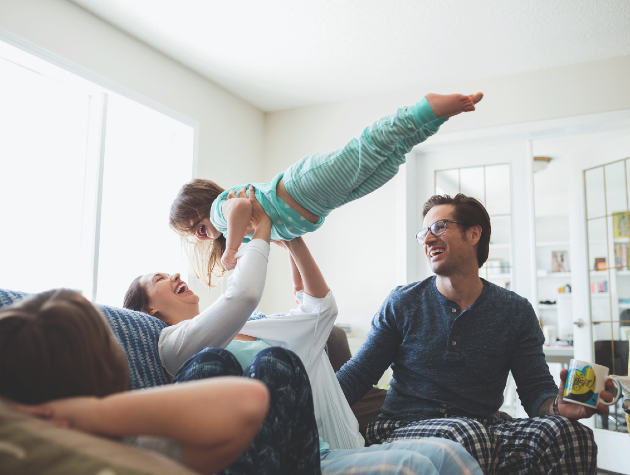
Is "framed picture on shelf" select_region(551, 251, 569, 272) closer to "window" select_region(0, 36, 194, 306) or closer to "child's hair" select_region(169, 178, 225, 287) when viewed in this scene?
"window" select_region(0, 36, 194, 306)

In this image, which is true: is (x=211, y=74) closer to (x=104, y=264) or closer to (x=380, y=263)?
(x=104, y=264)

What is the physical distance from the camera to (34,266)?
2.91 meters

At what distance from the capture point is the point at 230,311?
51.0 inches

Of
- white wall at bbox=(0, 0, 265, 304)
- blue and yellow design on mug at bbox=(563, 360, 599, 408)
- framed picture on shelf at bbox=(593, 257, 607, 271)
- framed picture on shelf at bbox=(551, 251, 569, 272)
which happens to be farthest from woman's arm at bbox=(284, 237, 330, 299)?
framed picture on shelf at bbox=(551, 251, 569, 272)

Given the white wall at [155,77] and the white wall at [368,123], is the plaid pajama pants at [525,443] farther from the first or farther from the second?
the white wall at [155,77]

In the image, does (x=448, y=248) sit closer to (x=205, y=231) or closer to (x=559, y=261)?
→ (x=205, y=231)

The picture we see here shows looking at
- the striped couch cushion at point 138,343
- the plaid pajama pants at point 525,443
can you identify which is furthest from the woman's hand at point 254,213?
the plaid pajama pants at point 525,443

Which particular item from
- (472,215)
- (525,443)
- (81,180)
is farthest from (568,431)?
(81,180)

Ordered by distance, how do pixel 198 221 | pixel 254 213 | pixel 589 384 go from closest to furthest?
pixel 589 384, pixel 254 213, pixel 198 221

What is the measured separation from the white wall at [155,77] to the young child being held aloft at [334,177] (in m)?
1.90

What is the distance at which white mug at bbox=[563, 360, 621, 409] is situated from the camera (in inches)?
50.3

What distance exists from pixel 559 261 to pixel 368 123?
4008mm

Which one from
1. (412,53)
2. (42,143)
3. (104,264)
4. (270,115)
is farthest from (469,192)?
(42,143)

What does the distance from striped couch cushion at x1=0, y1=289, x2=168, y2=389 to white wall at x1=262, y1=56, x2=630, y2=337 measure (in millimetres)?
2814
